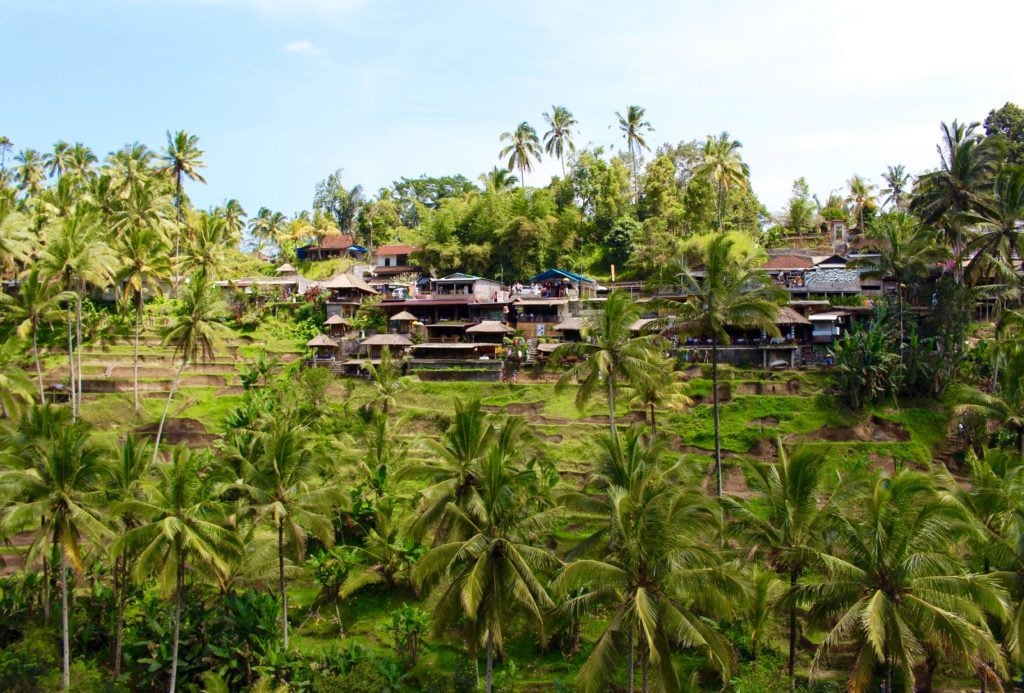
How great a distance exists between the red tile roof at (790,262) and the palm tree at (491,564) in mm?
44303

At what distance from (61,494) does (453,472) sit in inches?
518

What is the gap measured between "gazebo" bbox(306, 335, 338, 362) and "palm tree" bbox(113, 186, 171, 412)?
38.7 feet

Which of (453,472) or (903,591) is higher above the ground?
(453,472)

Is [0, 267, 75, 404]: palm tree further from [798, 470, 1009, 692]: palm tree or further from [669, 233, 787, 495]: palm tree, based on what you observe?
[798, 470, 1009, 692]: palm tree

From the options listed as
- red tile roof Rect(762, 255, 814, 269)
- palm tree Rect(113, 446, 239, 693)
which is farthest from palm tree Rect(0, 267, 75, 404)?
red tile roof Rect(762, 255, 814, 269)

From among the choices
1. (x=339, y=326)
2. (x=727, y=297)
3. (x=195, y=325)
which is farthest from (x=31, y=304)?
(x=727, y=297)

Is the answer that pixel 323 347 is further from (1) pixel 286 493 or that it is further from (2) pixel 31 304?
(1) pixel 286 493

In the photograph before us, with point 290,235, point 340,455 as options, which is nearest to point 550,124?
point 290,235

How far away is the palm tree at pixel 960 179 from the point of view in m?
47.1

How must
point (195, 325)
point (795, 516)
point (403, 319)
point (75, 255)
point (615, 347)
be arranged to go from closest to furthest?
point (795, 516)
point (615, 347)
point (195, 325)
point (75, 255)
point (403, 319)

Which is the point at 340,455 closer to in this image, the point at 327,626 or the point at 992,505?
the point at 327,626

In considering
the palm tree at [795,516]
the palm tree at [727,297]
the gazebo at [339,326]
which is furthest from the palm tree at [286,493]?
the gazebo at [339,326]

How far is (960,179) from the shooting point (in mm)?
47594

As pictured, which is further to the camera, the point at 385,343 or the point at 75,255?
the point at 385,343
